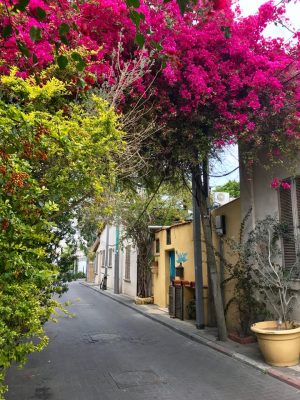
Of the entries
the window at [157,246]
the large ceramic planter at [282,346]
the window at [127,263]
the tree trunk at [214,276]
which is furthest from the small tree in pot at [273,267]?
the window at [127,263]

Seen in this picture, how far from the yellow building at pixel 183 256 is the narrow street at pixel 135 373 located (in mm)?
A: 2244

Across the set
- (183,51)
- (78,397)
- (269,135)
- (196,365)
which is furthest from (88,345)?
(183,51)

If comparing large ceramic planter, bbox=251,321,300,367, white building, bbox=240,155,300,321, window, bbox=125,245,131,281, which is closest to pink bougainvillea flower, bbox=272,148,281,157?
white building, bbox=240,155,300,321

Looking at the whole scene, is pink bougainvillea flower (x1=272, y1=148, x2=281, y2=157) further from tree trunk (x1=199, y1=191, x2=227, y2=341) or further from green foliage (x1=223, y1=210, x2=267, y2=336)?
tree trunk (x1=199, y1=191, x2=227, y2=341)

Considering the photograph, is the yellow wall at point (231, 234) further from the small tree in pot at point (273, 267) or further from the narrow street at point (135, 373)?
the small tree in pot at point (273, 267)

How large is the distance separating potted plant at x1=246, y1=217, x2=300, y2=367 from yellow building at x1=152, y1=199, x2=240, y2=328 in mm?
1853

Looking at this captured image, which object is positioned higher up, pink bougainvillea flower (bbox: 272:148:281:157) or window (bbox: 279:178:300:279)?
pink bougainvillea flower (bbox: 272:148:281:157)

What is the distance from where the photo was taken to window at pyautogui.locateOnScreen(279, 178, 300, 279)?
26.5ft

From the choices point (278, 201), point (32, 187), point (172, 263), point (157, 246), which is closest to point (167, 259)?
point (172, 263)

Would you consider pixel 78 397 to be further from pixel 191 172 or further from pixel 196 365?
pixel 191 172

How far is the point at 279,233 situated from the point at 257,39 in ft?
12.8

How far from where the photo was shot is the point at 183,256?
14.4 metres

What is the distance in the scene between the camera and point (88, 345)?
30.5ft

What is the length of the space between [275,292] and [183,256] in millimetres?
6355
